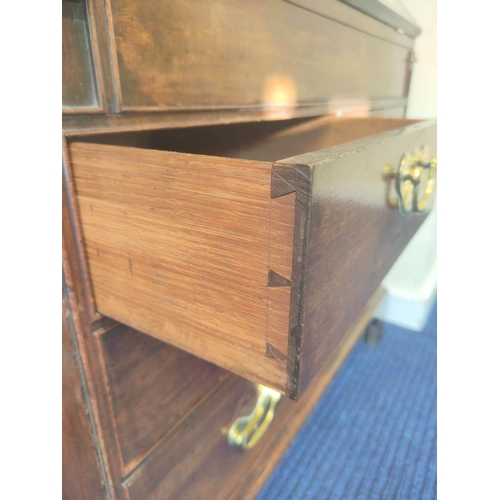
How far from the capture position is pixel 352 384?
3.15 ft

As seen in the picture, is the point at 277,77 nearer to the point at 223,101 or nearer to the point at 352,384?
the point at 223,101

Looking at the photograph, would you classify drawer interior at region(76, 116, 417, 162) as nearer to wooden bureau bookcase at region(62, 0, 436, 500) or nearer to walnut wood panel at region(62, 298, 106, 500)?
wooden bureau bookcase at region(62, 0, 436, 500)

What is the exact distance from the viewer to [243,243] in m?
0.25

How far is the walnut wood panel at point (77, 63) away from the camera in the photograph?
0.29 m

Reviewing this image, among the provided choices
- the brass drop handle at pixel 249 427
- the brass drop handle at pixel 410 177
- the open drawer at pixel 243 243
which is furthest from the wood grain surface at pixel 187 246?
the brass drop handle at pixel 249 427

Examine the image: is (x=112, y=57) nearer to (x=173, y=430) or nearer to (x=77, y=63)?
(x=77, y=63)

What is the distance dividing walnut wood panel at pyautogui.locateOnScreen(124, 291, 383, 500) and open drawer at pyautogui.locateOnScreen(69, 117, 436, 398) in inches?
8.0

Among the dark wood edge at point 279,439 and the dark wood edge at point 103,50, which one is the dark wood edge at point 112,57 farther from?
the dark wood edge at point 279,439

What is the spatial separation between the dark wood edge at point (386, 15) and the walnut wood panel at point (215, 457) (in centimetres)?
50

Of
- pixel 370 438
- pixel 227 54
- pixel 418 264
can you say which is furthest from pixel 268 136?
pixel 418 264
